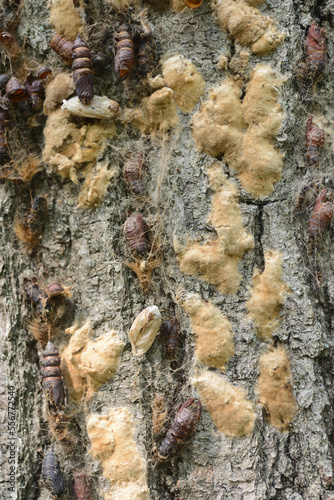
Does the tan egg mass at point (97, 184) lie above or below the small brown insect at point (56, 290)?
above

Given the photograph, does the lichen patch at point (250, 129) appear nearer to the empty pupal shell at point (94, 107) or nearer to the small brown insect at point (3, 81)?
the empty pupal shell at point (94, 107)

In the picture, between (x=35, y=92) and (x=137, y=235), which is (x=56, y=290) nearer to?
(x=137, y=235)

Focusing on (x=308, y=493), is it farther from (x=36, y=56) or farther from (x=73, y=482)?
(x=36, y=56)

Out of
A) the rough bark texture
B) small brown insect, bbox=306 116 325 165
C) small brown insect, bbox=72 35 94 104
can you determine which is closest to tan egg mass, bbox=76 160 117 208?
the rough bark texture

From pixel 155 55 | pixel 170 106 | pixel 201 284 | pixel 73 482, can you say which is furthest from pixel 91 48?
pixel 73 482

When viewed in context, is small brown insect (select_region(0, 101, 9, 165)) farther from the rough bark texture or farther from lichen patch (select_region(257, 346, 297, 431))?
lichen patch (select_region(257, 346, 297, 431))

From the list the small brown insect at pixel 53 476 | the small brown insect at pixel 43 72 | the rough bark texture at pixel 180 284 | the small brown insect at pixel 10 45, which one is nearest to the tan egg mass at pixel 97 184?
the rough bark texture at pixel 180 284

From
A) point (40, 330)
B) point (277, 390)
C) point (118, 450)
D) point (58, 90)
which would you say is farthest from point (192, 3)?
point (118, 450)
